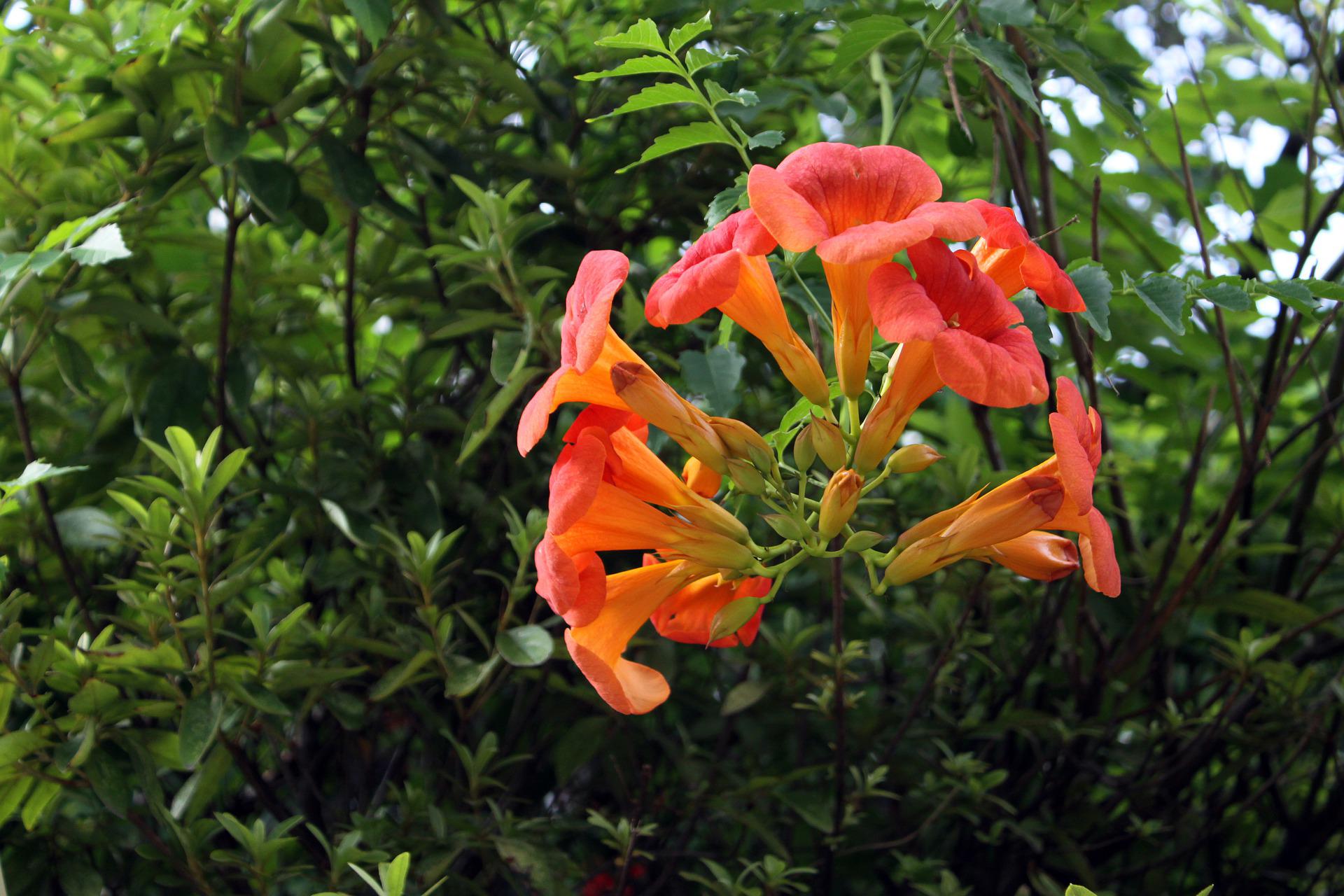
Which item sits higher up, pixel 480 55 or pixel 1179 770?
pixel 480 55

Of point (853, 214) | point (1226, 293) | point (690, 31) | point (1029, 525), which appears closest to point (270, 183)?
point (690, 31)

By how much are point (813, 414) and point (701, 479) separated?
0.19m

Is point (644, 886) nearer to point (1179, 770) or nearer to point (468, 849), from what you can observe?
point (468, 849)

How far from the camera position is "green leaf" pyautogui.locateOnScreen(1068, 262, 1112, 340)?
122 centimetres

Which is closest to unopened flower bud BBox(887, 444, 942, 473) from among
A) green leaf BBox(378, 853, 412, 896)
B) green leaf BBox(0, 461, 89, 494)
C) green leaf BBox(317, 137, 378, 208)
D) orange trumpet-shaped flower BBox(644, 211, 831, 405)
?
orange trumpet-shaped flower BBox(644, 211, 831, 405)

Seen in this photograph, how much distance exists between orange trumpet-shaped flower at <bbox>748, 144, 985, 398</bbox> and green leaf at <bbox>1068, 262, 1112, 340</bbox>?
0.95ft

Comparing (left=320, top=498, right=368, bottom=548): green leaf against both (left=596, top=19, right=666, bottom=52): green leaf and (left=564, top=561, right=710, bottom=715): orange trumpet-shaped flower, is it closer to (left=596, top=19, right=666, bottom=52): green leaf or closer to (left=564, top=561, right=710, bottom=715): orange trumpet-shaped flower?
(left=564, top=561, right=710, bottom=715): orange trumpet-shaped flower

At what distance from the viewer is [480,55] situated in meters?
2.02

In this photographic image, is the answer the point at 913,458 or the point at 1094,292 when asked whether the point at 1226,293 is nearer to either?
the point at 1094,292

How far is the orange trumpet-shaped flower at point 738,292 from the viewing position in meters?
1.01

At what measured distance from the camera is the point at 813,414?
1.17m

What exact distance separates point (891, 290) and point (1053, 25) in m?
1.08

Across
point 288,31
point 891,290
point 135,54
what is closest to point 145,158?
point 135,54

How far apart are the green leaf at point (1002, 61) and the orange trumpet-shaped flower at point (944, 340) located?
374 millimetres
